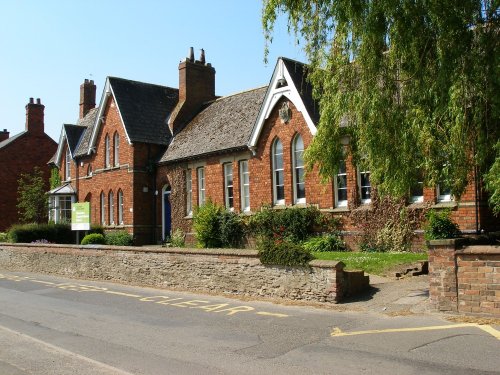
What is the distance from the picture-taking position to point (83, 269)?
65.4ft

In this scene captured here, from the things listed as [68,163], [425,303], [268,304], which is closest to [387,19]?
[425,303]

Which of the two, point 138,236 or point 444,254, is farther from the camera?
point 138,236

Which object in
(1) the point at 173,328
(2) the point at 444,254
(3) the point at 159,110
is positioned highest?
(3) the point at 159,110

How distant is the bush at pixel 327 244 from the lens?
20.4 metres

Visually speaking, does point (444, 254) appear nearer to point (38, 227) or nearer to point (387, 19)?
point (387, 19)

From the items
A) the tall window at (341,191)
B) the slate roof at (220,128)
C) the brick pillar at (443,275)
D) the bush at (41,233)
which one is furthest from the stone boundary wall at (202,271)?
the slate roof at (220,128)

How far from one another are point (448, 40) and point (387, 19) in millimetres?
1326

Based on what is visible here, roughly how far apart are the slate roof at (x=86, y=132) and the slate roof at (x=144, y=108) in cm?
249

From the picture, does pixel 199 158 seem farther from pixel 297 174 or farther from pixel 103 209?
pixel 103 209

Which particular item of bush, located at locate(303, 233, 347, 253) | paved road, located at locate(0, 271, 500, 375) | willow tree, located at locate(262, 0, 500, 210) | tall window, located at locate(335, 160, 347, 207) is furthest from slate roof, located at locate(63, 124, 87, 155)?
willow tree, located at locate(262, 0, 500, 210)

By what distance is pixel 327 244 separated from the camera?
20.5 m

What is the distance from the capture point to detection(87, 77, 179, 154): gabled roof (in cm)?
3098

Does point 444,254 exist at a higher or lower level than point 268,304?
higher

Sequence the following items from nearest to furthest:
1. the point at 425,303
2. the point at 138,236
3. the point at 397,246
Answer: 1. the point at 425,303
2. the point at 397,246
3. the point at 138,236
